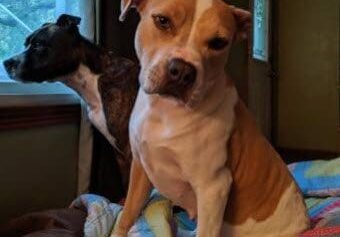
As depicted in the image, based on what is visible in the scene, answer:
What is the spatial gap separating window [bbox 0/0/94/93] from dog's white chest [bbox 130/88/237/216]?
0.97m

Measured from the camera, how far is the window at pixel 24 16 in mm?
2080

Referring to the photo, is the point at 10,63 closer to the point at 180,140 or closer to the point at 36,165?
the point at 36,165

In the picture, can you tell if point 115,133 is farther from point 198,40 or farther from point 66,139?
point 198,40

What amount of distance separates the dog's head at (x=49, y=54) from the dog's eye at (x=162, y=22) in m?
0.91

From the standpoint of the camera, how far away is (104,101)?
7.00 ft

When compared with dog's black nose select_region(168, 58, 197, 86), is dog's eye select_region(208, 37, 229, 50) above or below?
above

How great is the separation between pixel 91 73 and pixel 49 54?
224mm

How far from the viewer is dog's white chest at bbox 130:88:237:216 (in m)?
1.20

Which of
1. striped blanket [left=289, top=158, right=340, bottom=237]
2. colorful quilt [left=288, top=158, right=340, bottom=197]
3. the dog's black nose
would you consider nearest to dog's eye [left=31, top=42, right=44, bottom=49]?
the dog's black nose

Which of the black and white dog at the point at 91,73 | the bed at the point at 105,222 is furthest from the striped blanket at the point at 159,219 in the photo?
the black and white dog at the point at 91,73

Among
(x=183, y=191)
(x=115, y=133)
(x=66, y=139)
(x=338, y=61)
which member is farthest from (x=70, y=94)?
(x=338, y=61)

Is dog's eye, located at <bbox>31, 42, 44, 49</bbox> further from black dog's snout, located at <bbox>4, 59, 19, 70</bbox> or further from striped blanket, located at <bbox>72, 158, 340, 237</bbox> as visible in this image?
striped blanket, located at <bbox>72, 158, 340, 237</bbox>

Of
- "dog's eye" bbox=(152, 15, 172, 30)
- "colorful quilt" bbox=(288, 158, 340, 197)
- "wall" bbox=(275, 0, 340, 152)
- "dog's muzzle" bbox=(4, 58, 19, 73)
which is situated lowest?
"wall" bbox=(275, 0, 340, 152)

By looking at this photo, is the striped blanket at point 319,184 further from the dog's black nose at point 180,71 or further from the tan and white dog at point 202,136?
the dog's black nose at point 180,71
